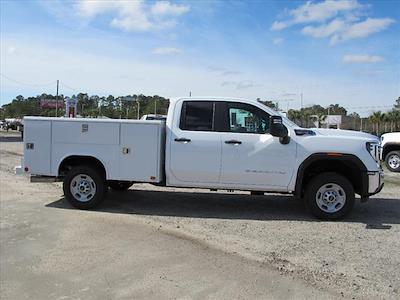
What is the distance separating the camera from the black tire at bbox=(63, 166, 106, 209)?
30.0 ft

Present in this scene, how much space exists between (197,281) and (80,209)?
4.21 m

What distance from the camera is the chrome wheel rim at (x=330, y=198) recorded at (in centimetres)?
845

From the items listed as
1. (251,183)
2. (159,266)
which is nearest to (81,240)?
(159,266)

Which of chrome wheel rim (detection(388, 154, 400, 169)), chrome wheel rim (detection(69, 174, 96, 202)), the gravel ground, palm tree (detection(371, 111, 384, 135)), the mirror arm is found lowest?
the gravel ground

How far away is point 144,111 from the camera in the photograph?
62.7 meters

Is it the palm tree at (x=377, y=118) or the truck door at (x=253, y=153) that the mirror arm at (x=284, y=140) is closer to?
the truck door at (x=253, y=153)

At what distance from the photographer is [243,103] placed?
8.72 meters

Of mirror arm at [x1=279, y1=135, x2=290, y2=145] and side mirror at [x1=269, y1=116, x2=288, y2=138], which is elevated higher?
side mirror at [x1=269, y1=116, x2=288, y2=138]

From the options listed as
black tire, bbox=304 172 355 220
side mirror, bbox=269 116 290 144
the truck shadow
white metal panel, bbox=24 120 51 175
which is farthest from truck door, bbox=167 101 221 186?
white metal panel, bbox=24 120 51 175

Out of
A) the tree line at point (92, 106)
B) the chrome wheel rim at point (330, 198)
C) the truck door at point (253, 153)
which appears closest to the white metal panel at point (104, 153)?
the truck door at point (253, 153)

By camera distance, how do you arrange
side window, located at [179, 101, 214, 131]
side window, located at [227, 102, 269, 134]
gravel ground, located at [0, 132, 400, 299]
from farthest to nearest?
1. side window, located at [179, 101, 214, 131]
2. side window, located at [227, 102, 269, 134]
3. gravel ground, located at [0, 132, 400, 299]

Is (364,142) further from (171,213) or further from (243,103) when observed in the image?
(171,213)

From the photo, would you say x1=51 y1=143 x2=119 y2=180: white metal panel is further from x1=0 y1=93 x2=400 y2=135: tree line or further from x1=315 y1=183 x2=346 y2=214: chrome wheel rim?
x1=0 y1=93 x2=400 y2=135: tree line

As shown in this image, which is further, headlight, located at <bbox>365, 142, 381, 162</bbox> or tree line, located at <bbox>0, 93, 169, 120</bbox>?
tree line, located at <bbox>0, 93, 169, 120</bbox>
